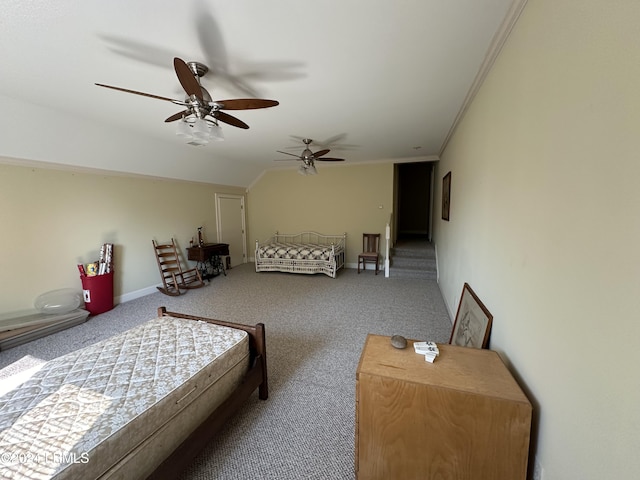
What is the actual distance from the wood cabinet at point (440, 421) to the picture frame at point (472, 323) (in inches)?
19.0

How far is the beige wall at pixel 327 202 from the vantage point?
5.93 metres

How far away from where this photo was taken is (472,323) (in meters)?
2.04

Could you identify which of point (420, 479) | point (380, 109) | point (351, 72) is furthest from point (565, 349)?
point (380, 109)

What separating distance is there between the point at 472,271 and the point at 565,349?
1476mm

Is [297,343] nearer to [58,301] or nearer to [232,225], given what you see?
[58,301]

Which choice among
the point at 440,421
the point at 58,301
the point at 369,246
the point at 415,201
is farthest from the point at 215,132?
the point at 415,201

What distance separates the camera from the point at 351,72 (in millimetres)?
2047

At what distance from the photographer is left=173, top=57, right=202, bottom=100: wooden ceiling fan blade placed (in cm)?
143

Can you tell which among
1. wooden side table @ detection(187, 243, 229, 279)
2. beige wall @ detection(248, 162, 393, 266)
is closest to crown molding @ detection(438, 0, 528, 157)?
beige wall @ detection(248, 162, 393, 266)

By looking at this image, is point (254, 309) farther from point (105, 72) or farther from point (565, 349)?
point (565, 349)

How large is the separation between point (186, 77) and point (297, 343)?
2528 millimetres

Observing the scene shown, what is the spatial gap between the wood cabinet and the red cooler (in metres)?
4.02

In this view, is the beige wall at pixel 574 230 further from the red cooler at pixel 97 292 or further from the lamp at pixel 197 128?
the red cooler at pixel 97 292

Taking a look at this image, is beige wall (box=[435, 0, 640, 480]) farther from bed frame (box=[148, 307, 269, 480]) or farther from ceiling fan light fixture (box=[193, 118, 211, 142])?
ceiling fan light fixture (box=[193, 118, 211, 142])
